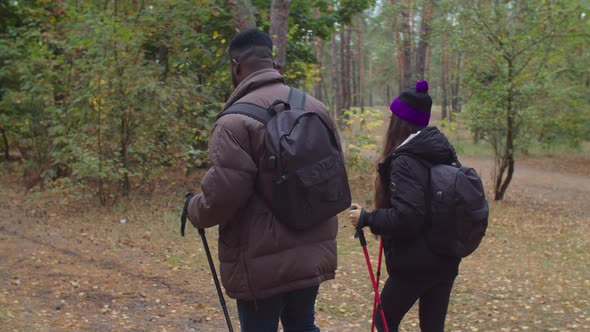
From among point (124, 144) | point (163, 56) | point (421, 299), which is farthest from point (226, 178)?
point (163, 56)

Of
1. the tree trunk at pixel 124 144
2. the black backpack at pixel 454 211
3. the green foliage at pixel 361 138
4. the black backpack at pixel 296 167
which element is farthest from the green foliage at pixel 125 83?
the black backpack at pixel 296 167

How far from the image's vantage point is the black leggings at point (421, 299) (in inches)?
128

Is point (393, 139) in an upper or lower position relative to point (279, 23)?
lower

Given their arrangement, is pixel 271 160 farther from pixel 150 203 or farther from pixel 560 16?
pixel 560 16

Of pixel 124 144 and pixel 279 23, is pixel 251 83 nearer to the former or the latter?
pixel 279 23

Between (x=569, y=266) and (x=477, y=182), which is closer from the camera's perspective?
(x=477, y=182)

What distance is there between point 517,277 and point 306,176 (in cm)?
543

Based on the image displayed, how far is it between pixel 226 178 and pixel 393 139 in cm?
121

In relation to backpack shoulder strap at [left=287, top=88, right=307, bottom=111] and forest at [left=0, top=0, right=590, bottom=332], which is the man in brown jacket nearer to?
backpack shoulder strap at [left=287, top=88, right=307, bottom=111]

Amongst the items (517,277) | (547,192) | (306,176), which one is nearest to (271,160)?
(306,176)

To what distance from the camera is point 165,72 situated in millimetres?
10711

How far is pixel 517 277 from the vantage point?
23.7ft

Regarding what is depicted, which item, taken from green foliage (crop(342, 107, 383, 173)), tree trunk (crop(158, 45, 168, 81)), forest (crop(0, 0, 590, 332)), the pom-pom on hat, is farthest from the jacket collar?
green foliage (crop(342, 107, 383, 173))

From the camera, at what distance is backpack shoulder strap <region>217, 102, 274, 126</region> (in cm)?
272
